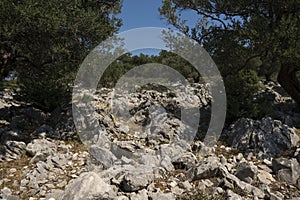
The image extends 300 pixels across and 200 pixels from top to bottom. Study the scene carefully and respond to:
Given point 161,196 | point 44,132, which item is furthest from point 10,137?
point 161,196

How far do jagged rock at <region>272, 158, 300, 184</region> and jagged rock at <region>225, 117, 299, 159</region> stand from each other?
1.42 m

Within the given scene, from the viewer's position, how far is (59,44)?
12.0 meters

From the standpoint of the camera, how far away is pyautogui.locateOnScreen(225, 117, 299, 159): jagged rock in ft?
38.3

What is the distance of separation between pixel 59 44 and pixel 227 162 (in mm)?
8469

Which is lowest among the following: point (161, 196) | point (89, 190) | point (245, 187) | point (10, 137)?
point (89, 190)

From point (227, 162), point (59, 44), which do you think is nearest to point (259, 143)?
point (227, 162)

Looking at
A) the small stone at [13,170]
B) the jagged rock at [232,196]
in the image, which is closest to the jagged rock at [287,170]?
the jagged rock at [232,196]

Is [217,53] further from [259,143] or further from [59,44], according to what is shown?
[59,44]

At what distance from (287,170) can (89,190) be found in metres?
6.55

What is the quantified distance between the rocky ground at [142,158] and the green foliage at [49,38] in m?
1.41

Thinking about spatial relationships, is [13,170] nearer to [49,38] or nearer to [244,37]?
[49,38]

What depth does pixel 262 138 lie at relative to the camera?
12.1m

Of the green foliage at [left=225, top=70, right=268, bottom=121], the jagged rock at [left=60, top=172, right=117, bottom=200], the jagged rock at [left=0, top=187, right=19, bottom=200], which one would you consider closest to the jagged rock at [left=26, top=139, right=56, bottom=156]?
the jagged rock at [left=0, top=187, right=19, bottom=200]

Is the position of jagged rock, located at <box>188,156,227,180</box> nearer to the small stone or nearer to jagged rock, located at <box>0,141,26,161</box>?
the small stone
